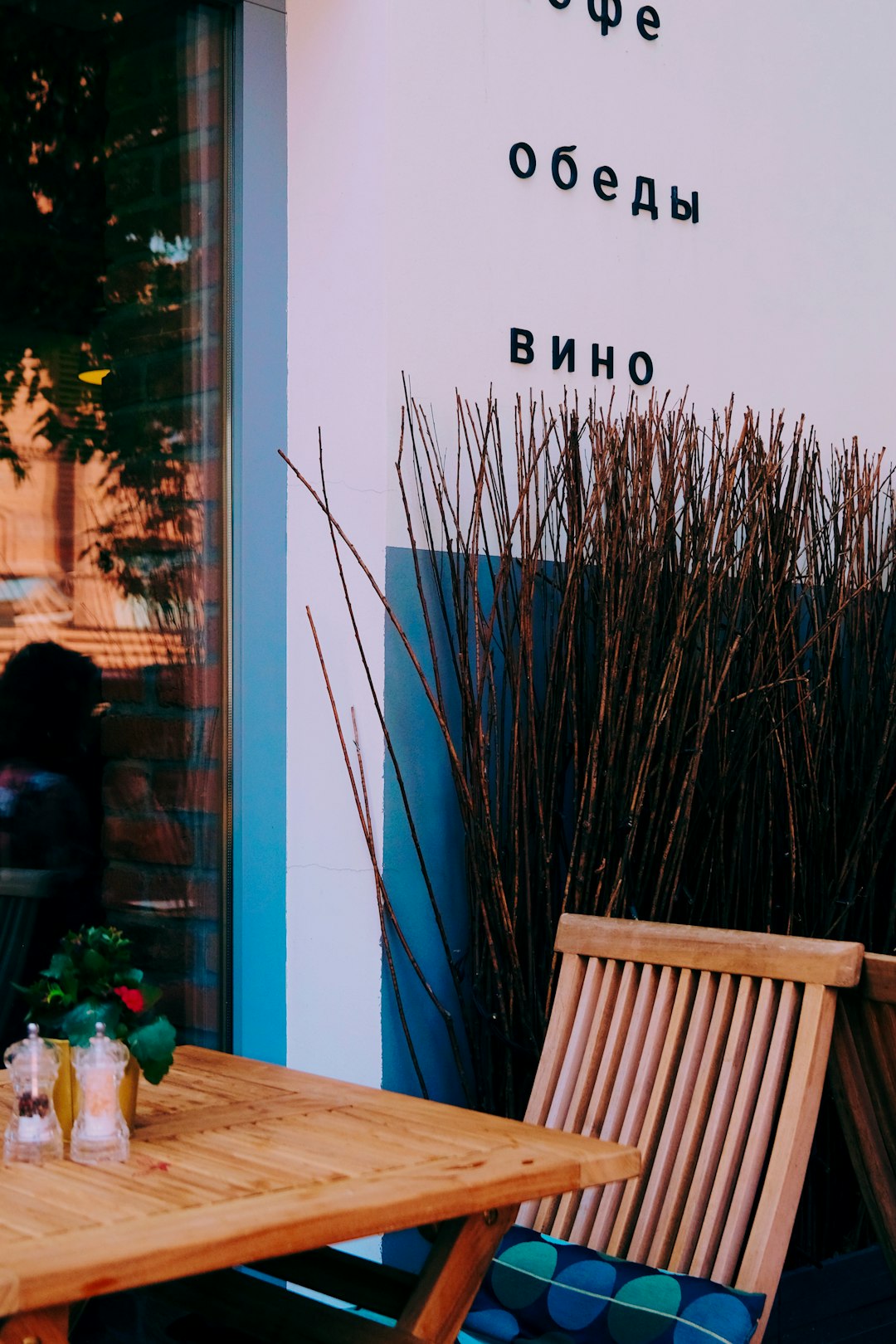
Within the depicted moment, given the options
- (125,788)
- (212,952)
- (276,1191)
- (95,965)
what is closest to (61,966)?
(95,965)

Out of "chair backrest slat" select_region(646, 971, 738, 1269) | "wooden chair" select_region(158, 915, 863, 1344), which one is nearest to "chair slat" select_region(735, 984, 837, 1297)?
"wooden chair" select_region(158, 915, 863, 1344)

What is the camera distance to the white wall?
2.77m

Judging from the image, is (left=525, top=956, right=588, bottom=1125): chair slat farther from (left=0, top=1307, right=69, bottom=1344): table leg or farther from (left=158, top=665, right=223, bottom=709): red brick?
(left=0, top=1307, right=69, bottom=1344): table leg

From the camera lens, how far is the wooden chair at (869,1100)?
212 cm

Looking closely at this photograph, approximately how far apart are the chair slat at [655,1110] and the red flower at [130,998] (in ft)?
2.56

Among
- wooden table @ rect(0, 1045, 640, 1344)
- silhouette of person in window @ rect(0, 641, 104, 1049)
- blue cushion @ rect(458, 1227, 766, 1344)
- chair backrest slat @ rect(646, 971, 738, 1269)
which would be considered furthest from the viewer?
silhouette of person in window @ rect(0, 641, 104, 1049)

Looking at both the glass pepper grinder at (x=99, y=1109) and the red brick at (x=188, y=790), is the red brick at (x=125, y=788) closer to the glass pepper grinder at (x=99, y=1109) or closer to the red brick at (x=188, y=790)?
the red brick at (x=188, y=790)

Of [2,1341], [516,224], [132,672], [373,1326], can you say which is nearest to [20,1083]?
[2,1341]

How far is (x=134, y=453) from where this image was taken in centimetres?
266

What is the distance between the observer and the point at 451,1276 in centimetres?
160

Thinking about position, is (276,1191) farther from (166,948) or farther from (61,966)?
(166,948)

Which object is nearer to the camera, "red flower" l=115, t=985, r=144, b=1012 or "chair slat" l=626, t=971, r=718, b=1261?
"red flower" l=115, t=985, r=144, b=1012

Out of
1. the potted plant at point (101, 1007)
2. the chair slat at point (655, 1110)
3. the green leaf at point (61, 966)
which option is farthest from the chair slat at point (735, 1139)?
the green leaf at point (61, 966)

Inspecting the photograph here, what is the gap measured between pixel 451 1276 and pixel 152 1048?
380mm
